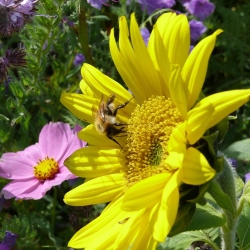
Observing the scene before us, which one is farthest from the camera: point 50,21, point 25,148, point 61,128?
point 25,148

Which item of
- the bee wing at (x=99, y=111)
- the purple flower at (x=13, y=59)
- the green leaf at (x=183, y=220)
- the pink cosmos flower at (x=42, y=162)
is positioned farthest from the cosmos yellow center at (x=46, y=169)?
the green leaf at (x=183, y=220)

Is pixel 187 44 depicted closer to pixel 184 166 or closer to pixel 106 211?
pixel 184 166

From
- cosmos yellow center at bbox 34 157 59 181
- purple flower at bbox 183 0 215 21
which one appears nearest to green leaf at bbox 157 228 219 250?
cosmos yellow center at bbox 34 157 59 181

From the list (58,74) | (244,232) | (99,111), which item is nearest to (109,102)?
(99,111)

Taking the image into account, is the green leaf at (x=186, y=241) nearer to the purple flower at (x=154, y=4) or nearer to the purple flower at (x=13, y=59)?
the purple flower at (x=13, y=59)

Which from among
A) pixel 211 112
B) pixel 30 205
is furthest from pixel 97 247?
pixel 30 205

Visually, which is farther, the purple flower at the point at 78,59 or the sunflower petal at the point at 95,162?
the purple flower at the point at 78,59
